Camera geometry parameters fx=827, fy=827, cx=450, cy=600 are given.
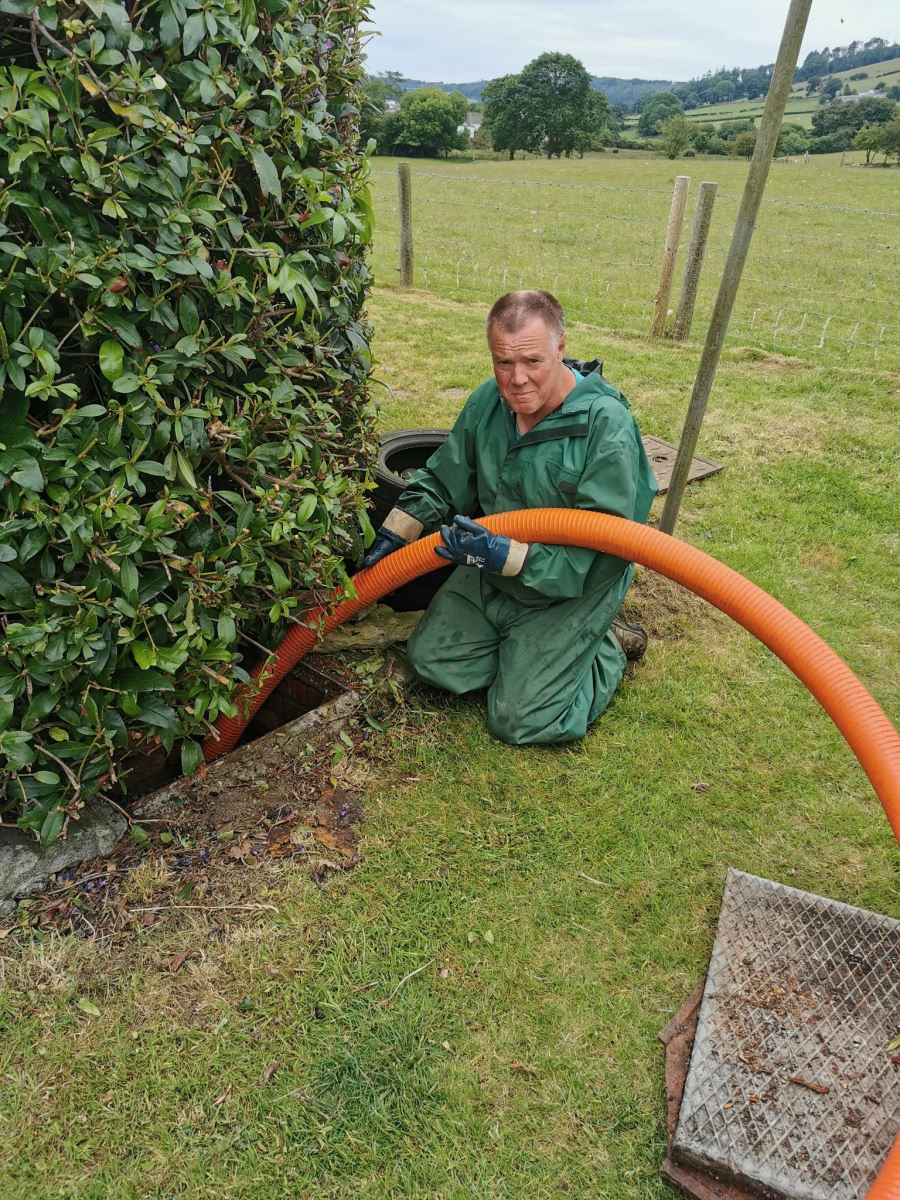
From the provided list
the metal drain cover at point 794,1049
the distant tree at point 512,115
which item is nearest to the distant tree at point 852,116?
the distant tree at point 512,115

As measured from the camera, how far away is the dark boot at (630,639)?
3.64m

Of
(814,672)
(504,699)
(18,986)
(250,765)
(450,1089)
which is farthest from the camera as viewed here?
(504,699)

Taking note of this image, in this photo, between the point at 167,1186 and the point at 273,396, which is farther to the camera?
the point at 273,396

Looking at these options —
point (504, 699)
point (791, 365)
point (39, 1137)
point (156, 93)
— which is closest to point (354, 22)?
point (156, 93)

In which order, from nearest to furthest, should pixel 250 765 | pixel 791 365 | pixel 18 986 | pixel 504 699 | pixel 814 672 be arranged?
1. pixel 18 986
2. pixel 814 672
3. pixel 250 765
4. pixel 504 699
5. pixel 791 365

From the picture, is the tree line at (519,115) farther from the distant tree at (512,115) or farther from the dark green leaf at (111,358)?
the dark green leaf at (111,358)

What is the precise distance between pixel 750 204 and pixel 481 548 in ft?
6.05

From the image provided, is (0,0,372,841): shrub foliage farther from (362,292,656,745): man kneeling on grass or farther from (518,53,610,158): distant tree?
(518,53,610,158): distant tree

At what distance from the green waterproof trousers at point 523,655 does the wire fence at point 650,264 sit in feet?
20.4

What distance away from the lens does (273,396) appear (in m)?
2.36

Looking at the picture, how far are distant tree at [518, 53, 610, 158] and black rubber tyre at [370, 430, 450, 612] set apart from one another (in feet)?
228

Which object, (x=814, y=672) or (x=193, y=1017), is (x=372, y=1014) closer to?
(x=193, y=1017)

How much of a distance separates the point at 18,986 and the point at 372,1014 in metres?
0.97

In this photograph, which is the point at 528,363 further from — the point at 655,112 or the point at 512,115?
the point at 655,112
